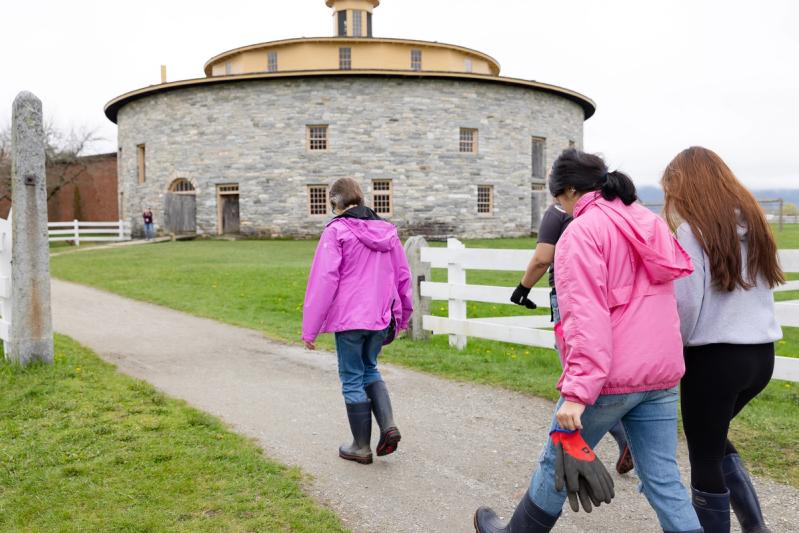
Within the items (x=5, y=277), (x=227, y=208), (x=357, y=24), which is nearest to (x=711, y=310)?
(x=5, y=277)

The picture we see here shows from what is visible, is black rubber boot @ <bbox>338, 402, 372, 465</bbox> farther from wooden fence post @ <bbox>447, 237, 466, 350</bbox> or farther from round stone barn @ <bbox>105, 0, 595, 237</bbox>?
round stone barn @ <bbox>105, 0, 595, 237</bbox>

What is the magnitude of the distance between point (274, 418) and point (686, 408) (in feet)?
11.7

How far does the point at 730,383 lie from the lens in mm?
2998

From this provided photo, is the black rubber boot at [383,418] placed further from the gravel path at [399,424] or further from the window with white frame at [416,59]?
the window with white frame at [416,59]

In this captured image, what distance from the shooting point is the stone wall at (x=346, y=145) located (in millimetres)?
33062

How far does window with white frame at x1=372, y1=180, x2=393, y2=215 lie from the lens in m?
33.5

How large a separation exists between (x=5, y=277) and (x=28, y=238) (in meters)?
0.76

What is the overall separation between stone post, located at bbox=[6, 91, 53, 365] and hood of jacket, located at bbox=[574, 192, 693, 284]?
5.82 metres

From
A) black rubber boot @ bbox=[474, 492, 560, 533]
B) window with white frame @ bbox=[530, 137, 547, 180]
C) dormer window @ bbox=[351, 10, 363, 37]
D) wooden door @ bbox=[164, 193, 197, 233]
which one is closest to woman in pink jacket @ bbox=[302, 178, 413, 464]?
black rubber boot @ bbox=[474, 492, 560, 533]

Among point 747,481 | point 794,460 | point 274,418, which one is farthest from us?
point 274,418

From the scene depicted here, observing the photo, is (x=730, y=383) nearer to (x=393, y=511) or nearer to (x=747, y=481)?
(x=747, y=481)

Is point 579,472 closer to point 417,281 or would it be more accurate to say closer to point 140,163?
point 417,281

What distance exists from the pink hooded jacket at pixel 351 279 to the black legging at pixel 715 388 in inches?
82.4

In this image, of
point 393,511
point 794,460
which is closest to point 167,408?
point 393,511
